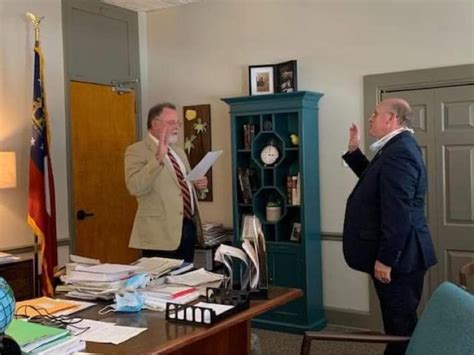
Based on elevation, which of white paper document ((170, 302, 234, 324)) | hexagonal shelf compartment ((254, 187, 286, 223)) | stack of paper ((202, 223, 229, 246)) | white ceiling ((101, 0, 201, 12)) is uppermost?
white ceiling ((101, 0, 201, 12))

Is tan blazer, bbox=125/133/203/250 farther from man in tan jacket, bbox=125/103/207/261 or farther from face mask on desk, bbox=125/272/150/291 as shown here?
face mask on desk, bbox=125/272/150/291

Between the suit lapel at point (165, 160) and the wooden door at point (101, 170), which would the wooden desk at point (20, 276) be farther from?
the suit lapel at point (165, 160)

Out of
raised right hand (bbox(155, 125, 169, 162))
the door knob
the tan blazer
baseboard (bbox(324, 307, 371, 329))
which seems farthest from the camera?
the door knob

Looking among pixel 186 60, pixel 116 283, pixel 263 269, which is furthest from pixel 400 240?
pixel 186 60

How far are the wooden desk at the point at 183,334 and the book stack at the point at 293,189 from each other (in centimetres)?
189

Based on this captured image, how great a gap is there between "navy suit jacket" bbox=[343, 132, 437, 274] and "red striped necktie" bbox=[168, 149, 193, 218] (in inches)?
40.8

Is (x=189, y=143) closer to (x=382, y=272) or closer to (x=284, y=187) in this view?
(x=284, y=187)

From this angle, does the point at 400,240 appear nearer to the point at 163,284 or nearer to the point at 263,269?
the point at 263,269

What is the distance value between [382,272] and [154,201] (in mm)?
1422

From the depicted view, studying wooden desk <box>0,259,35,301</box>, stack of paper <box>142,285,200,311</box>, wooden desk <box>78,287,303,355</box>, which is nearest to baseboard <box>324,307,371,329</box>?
wooden desk <box>78,287,303,355</box>

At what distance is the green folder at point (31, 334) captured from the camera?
1615 mm

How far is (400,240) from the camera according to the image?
2711 millimetres

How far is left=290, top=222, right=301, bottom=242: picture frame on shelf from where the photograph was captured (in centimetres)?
436

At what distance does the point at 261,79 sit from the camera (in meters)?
4.57
